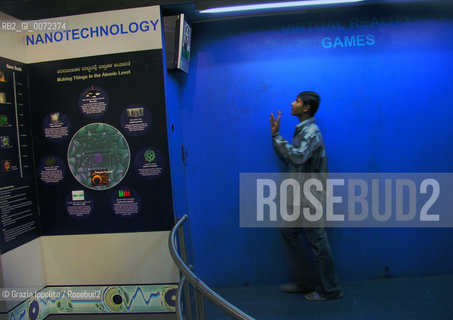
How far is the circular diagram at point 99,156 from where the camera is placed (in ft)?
9.63

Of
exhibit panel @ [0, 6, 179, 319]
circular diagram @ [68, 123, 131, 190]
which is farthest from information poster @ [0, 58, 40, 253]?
circular diagram @ [68, 123, 131, 190]

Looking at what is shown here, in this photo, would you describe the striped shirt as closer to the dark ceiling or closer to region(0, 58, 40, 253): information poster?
the dark ceiling

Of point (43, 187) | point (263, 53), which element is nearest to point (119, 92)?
point (43, 187)

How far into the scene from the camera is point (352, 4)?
10.3 feet

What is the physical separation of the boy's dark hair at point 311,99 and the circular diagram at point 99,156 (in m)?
1.41

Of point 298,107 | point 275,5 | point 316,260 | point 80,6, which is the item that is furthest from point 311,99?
point 80,6

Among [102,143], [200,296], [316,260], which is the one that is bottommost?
[316,260]

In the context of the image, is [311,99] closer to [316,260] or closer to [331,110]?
[331,110]

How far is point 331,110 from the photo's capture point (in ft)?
11.0

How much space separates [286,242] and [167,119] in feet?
4.67

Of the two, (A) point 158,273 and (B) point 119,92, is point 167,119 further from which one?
(A) point 158,273

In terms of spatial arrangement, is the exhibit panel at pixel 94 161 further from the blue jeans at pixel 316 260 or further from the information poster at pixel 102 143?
the blue jeans at pixel 316 260

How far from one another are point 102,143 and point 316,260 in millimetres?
1892

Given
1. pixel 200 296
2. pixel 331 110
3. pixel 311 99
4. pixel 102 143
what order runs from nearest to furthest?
pixel 200 296 → pixel 102 143 → pixel 311 99 → pixel 331 110
